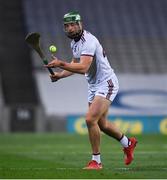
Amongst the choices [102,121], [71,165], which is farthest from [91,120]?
[71,165]

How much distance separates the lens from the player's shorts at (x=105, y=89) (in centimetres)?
1184

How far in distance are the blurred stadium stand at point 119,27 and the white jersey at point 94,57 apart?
1987 centimetres

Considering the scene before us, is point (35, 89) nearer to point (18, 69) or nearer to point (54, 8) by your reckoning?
point (18, 69)

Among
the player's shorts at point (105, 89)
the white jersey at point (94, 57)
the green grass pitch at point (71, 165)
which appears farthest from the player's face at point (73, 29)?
the green grass pitch at point (71, 165)

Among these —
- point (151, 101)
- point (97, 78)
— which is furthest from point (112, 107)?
point (97, 78)

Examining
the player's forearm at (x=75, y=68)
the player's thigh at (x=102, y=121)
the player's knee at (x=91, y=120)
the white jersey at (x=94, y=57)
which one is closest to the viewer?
the player's forearm at (x=75, y=68)

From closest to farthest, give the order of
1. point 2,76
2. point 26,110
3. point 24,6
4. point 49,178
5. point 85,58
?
1. point 49,178
2. point 85,58
3. point 26,110
4. point 2,76
5. point 24,6

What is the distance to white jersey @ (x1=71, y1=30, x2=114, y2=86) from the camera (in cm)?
1162

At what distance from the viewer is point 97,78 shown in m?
11.9

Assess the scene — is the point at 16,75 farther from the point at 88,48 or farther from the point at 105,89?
the point at 88,48

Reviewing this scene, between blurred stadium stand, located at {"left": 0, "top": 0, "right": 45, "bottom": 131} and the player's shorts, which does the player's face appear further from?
blurred stadium stand, located at {"left": 0, "top": 0, "right": 45, "bottom": 131}

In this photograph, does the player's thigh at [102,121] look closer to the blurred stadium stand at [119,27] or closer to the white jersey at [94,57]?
the white jersey at [94,57]

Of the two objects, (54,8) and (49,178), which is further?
(54,8)

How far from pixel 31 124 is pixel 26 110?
1.74 feet
